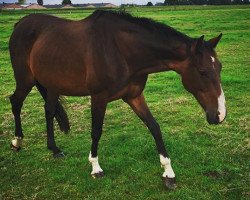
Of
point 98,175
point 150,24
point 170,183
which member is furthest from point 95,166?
point 150,24

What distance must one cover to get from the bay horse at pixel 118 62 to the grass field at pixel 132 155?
36 centimetres

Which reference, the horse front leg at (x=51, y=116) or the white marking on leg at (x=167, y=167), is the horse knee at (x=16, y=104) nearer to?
the horse front leg at (x=51, y=116)

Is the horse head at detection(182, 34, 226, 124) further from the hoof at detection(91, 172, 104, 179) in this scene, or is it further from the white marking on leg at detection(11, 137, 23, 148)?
the white marking on leg at detection(11, 137, 23, 148)

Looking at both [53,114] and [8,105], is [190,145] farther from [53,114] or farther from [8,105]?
[8,105]

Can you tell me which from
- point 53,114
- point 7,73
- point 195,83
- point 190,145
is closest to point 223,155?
point 190,145

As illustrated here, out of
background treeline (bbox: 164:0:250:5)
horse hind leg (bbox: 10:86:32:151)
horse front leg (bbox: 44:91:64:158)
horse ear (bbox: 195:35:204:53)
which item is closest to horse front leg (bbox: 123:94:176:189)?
horse ear (bbox: 195:35:204:53)

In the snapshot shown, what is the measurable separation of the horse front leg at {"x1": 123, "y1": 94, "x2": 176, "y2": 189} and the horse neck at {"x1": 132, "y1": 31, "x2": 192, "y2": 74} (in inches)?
24.2

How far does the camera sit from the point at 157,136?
5754mm

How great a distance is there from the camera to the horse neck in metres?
5.07

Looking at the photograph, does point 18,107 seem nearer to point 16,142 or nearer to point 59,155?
point 16,142

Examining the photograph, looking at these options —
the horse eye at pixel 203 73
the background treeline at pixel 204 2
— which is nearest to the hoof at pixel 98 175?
the horse eye at pixel 203 73

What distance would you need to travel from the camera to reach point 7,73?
48.0 ft

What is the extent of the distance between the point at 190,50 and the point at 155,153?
235 cm

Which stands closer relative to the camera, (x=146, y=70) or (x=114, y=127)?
(x=146, y=70)
